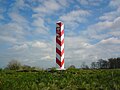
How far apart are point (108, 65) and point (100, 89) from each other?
32.8 ft

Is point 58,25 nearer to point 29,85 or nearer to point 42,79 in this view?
point 42,79

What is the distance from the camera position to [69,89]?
7762mm

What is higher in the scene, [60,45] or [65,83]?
[60,45]

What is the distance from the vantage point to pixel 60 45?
1317 cm

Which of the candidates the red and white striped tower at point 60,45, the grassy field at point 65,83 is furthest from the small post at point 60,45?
the grassy field at point 65,83

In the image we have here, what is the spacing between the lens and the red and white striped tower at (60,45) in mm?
12977

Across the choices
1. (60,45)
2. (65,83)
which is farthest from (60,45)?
(65,83)

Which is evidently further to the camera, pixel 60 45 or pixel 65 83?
pixel 60 45

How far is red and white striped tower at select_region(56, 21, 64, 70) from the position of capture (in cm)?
1298

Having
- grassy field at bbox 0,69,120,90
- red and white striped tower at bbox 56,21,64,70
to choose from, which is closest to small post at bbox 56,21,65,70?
red and white striped tower at bbox 56,21,64,70

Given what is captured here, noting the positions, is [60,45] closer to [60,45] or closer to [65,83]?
[60,45]

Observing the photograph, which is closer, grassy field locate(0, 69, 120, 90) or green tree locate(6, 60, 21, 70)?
grassy field locate(0, 69, 120, 90)

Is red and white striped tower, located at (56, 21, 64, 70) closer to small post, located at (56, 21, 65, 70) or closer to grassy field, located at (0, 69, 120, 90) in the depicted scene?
small post, located at (56, 21, 65, 70)

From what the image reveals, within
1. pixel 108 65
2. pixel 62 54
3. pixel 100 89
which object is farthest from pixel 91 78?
pixel 108 65
